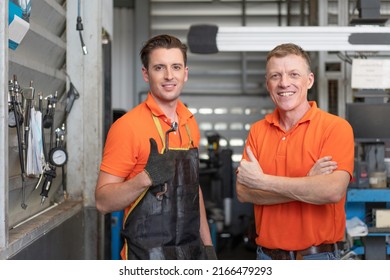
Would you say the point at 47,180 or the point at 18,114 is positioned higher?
the point at 18,114

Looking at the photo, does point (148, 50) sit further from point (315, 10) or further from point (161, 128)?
point (315, 10)

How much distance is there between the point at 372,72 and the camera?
12.4 ft

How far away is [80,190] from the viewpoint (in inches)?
126

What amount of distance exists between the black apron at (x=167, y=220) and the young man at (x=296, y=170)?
210 mm

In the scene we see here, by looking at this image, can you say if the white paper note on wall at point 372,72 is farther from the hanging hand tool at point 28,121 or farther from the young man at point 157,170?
the hanging hand tool at point 28,121

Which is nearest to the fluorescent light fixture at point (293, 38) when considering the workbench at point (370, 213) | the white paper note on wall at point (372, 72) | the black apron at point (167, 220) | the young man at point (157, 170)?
the white paper note on wall at point (372, 72)

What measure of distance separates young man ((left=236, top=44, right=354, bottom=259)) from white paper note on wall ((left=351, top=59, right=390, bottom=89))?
71.2 inches

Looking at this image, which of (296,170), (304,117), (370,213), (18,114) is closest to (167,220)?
(296,170)

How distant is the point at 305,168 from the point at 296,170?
3cm

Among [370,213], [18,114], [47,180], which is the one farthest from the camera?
[370,213]

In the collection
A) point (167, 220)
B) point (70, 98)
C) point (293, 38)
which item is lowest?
point (167, 220)

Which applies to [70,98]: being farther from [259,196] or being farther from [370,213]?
[370,213]

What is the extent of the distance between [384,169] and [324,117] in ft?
6.14

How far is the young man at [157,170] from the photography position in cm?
192
